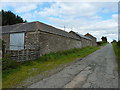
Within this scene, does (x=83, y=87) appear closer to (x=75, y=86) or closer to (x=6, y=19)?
(x=75, y=86)

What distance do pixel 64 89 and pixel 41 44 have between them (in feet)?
28.9

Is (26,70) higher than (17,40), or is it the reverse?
(17,40)

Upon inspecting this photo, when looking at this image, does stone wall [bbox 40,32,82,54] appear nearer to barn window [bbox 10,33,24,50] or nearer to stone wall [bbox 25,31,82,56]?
stone wall [bbox 25,31,82,56]

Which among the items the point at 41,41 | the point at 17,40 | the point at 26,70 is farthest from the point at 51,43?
the point at 26,70

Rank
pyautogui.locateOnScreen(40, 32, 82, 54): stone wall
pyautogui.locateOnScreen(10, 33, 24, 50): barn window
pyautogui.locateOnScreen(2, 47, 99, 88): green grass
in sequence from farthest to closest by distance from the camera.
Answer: pyautogui.locateOnScreen(10, 33, 24, 50): barn window
pyautogui.locateOnScreen(40, 32, 82, 54): stone wall
pyautogui.locateOnScreen(2, 47, 99, 88): green grass

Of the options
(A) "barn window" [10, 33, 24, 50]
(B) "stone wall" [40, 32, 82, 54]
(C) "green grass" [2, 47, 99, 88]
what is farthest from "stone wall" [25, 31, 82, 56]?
(C) "green grass" [2, 47, 99, 88]

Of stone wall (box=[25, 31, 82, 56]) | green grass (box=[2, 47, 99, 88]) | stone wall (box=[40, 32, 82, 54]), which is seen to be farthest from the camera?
stone wall (box=[40, 32, 82, 54])

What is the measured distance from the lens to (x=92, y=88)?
401cm

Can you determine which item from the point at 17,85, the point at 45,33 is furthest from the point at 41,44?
the point at 17,85

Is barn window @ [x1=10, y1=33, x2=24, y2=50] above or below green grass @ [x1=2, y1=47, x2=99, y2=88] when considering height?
above

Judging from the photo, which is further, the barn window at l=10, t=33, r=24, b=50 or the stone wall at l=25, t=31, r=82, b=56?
the barn window at l=10, t=33, r=24, b=50

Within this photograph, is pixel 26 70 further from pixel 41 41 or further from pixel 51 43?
pixel 51 43

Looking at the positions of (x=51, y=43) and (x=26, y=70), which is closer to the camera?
(x=26, y=70)

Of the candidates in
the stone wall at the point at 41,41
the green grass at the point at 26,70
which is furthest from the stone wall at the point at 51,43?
the green grass at the point at 26,70
